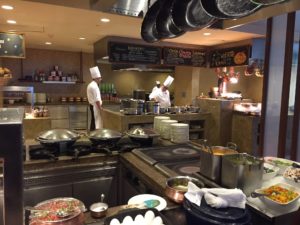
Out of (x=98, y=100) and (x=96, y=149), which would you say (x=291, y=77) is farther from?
(x=98, y=100)

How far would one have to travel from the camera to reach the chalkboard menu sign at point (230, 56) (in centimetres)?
535

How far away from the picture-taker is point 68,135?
2133mm

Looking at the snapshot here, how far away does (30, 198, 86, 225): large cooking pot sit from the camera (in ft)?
3.43

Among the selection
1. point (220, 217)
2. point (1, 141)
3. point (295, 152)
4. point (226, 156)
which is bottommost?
point (295, 152)

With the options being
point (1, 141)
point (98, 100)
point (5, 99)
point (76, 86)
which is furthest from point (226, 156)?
point (76, 86)

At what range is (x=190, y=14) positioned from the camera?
1633mm

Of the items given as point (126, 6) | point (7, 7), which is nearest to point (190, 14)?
point (126, 6)

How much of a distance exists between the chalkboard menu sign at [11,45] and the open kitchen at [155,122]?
0.06 feet

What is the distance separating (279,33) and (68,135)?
2.96 metres

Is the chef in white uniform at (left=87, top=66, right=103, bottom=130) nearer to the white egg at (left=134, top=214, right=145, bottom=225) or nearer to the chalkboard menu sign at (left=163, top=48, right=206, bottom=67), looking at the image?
the chalkboard menu sign at (left=163, top=48, right=206, bottom=67)

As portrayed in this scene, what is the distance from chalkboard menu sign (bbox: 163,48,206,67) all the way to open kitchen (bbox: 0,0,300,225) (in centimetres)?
2

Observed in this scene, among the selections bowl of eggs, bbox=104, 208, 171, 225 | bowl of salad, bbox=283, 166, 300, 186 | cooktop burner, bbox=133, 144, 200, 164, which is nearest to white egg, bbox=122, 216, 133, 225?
bowl of eggs, bbox=104, 208, 171, 225

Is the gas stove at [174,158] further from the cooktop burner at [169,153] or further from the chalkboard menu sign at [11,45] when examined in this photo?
the chalkboard menu sign at [11,45]

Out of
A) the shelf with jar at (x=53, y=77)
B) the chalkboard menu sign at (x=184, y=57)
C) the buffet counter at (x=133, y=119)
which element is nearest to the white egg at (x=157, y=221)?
the buffet counter at (x=133, y=119)
